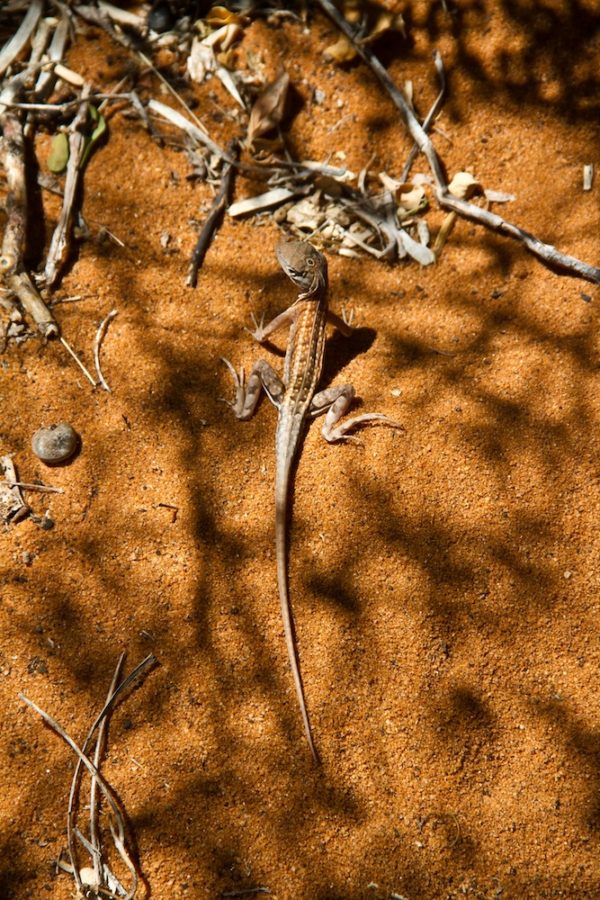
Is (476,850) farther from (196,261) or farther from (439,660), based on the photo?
(196,261)

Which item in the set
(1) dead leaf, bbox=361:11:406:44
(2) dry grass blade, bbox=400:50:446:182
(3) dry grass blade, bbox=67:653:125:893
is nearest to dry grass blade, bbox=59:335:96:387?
(3) dry grass blade, bbox=67:653:125:893

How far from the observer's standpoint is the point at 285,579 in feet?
11.1

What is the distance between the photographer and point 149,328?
409 centimetres

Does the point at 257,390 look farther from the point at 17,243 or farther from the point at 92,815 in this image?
the point at 92,815

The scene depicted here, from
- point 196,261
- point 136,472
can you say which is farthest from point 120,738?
point 196,261

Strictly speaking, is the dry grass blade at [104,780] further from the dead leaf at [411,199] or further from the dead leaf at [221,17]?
the dead leaf at [221,17]

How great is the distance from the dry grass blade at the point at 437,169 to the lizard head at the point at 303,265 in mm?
1067

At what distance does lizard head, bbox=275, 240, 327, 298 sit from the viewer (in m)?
3.94

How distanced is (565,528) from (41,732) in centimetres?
273

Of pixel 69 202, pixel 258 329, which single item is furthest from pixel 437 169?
pixel 69 202

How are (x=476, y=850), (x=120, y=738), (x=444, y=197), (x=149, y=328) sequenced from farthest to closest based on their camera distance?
(x=444, y=197) → (x=149, y=328) → (x=120, y=738) → (x=476, y=850)

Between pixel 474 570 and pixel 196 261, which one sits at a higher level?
pixel 196 261

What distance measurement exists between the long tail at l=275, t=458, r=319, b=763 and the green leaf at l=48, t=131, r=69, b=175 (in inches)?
97.3

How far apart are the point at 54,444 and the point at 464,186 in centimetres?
299
